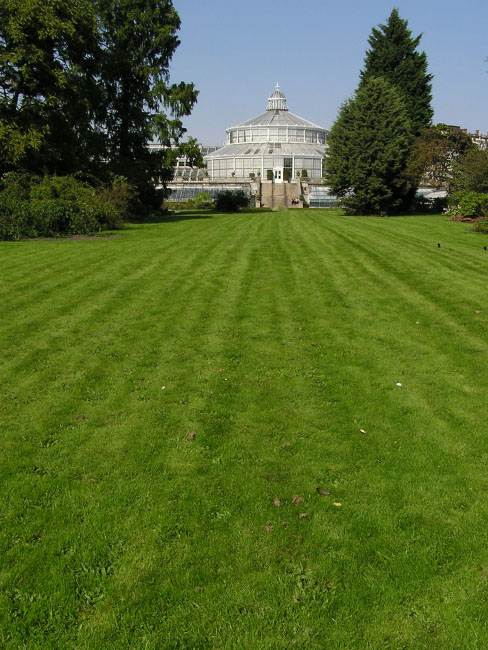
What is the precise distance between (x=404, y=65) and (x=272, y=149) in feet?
115

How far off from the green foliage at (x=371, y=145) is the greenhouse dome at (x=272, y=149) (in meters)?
32.7

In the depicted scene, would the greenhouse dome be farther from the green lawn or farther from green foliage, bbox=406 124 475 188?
the green lawn

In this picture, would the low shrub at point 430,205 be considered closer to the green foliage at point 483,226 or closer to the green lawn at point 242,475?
the green foliage at point 483,226

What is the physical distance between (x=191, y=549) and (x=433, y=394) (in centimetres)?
367

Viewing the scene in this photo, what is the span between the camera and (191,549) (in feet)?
11.8

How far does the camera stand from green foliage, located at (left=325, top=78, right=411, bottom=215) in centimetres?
3291

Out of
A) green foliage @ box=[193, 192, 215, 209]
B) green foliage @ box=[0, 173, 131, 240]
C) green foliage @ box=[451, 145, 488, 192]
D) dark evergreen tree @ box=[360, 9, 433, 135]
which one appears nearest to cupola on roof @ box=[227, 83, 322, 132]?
green foliage @ box=[193, 192, 215, 209]

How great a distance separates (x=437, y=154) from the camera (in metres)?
33.8

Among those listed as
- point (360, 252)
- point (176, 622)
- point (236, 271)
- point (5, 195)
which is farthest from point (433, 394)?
point (5, 195)

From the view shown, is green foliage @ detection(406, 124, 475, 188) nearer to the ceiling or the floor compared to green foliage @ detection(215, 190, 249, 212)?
nearer to the ceiling

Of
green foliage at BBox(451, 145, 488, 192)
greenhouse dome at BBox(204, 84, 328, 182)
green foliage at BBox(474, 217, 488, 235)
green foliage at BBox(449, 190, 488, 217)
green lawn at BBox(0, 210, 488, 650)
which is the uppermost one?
greenhouse dome at BBox(204, 84, 328, 182)

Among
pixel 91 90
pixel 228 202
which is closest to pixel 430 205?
pixel 228 202

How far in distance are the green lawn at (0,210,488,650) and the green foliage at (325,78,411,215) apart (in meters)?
25.5

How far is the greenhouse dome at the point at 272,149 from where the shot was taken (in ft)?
238
